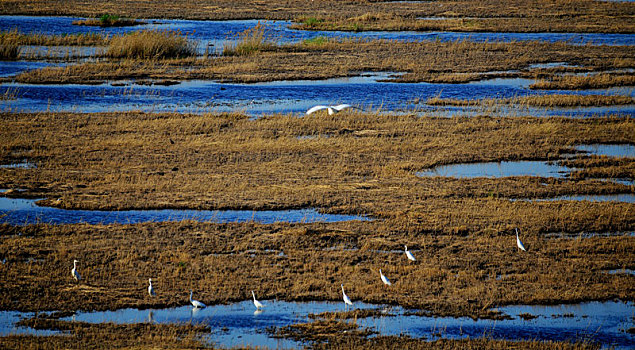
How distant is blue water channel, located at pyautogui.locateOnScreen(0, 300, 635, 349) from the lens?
12.6 metres

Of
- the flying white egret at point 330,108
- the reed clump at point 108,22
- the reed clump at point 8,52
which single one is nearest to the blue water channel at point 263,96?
the flying white egret at point 330,108

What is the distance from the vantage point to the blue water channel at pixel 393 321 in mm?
12648

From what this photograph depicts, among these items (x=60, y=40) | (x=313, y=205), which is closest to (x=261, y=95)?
(x=313, y=205)

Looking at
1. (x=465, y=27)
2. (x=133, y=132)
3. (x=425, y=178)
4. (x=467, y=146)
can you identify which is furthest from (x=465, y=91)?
(x=465, y=27)

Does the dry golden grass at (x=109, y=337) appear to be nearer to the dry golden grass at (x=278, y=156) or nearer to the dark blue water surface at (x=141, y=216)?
the dark blue water surface at (x=141, y=216)

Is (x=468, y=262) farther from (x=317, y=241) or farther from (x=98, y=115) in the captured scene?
(x=98, y=115)

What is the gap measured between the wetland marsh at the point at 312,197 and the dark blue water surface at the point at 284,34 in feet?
20.3

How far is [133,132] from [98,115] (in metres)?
3.31

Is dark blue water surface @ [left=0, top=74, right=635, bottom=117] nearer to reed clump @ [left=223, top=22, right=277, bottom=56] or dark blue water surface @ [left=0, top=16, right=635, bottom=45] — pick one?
reed clump @ [left=223, top=22, right=277, bottom=56]

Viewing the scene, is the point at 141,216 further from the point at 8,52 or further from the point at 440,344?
the point at 8,52

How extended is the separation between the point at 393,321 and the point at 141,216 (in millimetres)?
8075

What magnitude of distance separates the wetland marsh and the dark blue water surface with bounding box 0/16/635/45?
20.3 ft

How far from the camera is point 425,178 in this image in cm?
2142

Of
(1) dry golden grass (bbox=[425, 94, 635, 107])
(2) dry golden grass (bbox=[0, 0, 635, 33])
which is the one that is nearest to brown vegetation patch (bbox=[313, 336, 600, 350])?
(1) dry golden grass (bbox=[425, 94, 635, 107])
